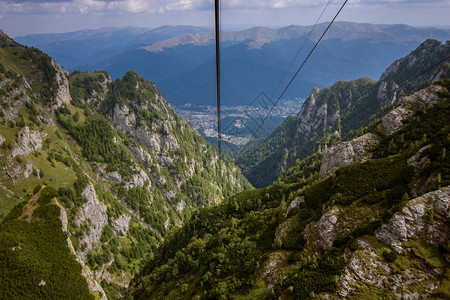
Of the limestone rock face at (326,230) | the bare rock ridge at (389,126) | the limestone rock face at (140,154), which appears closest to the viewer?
the limestone rock face at (326,230)

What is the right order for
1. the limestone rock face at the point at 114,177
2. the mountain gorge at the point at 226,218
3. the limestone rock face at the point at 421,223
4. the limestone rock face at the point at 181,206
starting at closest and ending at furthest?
1. the limestone rock face at the point at 421,223
2. the mountain gorge at the point at 226,218
3. the limestone rock face at the point at 114,177
4. the limestone rock face at the point at 181,206

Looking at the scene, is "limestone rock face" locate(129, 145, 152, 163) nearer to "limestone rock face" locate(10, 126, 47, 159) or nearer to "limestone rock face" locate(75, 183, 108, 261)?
"limestone rock face" locate(75, 183, 108, 261)

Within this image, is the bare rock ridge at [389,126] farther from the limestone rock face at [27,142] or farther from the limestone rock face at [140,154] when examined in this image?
the limestone rock face at [140,154]

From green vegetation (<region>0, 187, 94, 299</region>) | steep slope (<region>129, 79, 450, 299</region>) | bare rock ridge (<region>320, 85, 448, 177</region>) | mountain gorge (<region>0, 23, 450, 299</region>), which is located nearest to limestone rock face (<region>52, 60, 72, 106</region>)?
mountain gorge (<region>0, 23, 450, 299</region>)


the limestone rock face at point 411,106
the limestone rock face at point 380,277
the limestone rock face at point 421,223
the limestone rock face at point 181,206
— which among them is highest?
the limestone rock face at point 411,106

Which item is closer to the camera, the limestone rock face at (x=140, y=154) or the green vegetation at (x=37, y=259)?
the green vegetation at (x=37, y=259)

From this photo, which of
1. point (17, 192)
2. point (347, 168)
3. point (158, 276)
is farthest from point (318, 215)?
point (17, 192)

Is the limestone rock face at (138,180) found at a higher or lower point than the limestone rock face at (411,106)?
lower

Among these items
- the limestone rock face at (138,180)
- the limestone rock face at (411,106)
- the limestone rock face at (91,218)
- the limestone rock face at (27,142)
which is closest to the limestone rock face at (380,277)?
the limestone rock face at (411,106)

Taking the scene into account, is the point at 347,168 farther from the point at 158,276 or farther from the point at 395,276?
→ the point at 158,276
